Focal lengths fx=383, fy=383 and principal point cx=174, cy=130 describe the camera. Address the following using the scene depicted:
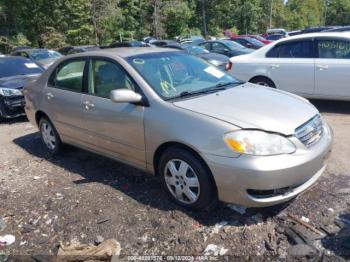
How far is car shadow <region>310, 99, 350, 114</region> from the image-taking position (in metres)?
7.27

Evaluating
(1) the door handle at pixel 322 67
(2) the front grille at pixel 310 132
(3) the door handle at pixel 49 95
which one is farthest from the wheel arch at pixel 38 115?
(1) the door handle at pixel 322 67

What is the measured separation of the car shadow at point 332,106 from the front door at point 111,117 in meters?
4.56

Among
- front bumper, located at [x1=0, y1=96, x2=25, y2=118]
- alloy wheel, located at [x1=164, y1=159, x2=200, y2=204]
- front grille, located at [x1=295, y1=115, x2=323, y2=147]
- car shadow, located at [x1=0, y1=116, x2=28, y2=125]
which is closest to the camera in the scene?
front grille, located at [x1=295, y1=115, x2=323, y2=147]

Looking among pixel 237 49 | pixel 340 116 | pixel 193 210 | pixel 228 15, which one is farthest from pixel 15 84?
pixel 228 15

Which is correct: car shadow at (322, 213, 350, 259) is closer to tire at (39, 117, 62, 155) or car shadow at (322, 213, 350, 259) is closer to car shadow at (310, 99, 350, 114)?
tire at (39, 117, 62, 155)

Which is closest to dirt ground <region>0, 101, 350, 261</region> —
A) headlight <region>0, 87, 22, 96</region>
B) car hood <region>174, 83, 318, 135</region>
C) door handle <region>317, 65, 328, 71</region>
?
car hood <region>174, 83, 318, 135</region>

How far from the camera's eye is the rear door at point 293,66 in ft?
23.9

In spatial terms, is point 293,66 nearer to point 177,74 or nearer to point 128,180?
point 177,74

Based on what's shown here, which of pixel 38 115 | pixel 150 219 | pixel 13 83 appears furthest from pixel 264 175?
pixel 13 83

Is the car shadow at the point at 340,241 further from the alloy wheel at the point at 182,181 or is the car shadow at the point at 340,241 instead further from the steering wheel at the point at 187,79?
the steering wheel at the point at 187,79

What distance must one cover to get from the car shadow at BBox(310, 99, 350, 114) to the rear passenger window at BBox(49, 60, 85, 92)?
4.70 meters

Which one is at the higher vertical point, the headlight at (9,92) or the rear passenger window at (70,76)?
the rear passenger window at (70,76)

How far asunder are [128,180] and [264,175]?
1.98 m

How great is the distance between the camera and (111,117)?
4.30 metres
